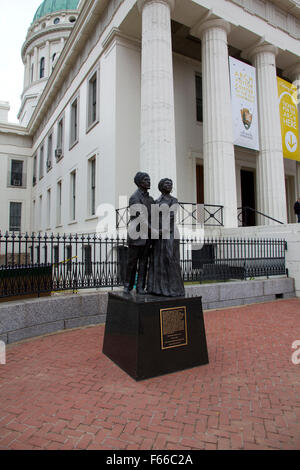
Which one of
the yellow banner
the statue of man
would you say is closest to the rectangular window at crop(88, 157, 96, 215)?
the yellow banner

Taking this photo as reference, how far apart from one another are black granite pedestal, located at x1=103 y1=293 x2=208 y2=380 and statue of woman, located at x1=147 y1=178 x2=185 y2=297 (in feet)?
0.68

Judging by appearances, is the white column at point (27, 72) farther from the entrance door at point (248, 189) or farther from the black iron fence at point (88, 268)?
the black iron fence at point (88, 268)

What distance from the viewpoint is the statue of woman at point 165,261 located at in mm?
4469

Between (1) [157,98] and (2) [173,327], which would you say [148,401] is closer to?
(2) [173,327]

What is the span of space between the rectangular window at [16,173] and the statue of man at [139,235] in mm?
32381

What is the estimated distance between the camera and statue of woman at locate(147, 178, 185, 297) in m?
4.47

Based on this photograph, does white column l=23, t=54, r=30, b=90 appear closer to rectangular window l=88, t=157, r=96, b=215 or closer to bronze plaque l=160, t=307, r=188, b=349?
rectangular window l=88, t=157, r=96, b=215

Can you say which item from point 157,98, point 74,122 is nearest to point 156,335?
point 157,98

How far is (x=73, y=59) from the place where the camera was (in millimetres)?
20062

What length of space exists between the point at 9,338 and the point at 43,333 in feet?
2.29

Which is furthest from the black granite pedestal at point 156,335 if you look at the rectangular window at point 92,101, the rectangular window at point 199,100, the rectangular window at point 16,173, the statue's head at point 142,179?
the rectangular window at point 16,173

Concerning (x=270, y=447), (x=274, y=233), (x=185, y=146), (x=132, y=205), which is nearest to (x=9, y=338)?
(x=132, y=205)

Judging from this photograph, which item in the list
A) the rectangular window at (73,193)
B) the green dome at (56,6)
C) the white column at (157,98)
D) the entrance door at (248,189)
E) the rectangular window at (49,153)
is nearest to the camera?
the white column at (157,98)
